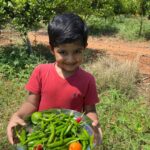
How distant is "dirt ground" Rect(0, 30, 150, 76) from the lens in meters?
8.49

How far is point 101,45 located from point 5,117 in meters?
6.71

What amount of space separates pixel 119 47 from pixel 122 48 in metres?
0.18

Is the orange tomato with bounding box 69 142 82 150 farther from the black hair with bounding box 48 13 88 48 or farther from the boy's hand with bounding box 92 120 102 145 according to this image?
the black hair with bounding box 48 13 88 48

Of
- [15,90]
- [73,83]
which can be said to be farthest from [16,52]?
[73,83]

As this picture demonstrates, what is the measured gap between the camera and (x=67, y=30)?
2.00 m

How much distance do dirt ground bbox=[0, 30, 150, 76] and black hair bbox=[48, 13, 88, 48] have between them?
544 cm

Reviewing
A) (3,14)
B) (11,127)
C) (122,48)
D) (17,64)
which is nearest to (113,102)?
(17,64)

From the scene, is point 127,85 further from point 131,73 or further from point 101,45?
point 101,45

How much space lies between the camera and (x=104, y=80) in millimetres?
5645

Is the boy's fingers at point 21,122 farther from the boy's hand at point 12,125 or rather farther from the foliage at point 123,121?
the foliage at point 123,121

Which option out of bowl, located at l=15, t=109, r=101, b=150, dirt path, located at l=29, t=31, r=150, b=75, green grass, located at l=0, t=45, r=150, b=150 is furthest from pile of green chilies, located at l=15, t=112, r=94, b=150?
dirt path, located at l=29, t=31, r=150, b=75

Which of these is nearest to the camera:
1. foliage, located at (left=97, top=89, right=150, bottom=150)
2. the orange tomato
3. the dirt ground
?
the orange tomato

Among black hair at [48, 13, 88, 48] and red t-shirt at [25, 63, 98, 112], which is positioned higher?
black hair at [48, 13, 88, 48]

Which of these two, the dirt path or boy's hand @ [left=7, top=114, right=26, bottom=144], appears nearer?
boy's hand @ [left=7, top=114, right=26, bottom=144]
